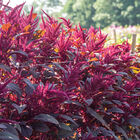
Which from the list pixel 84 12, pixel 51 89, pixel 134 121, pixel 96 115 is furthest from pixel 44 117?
pixel 84 12

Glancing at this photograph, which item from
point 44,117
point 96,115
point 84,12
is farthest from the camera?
point 84,12

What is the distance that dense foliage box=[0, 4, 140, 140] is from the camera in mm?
1001

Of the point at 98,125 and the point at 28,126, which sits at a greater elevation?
the point at 28,126

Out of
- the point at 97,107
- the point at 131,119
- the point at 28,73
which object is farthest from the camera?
the point at 131,119

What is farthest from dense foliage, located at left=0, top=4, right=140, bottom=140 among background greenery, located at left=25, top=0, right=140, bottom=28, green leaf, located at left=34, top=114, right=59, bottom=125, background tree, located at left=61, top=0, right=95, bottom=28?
background tree, located at left=61, top=0, right=95, bottom=28

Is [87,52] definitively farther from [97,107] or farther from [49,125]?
[49,125]

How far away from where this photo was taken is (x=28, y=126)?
0.99 metres

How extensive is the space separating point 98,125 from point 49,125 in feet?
1.55

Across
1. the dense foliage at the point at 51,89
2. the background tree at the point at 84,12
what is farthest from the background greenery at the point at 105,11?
the dense foliage at the point at 51,89

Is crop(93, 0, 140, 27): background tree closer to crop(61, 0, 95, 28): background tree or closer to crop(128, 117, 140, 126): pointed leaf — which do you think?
crop(61, 0, 95, 28): background tree

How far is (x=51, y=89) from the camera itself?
38.2 inches

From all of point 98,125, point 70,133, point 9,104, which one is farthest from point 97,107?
point 9,104

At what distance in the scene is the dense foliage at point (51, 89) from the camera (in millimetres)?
1001

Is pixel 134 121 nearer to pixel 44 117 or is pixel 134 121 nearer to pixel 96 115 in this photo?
pixel 96 115
